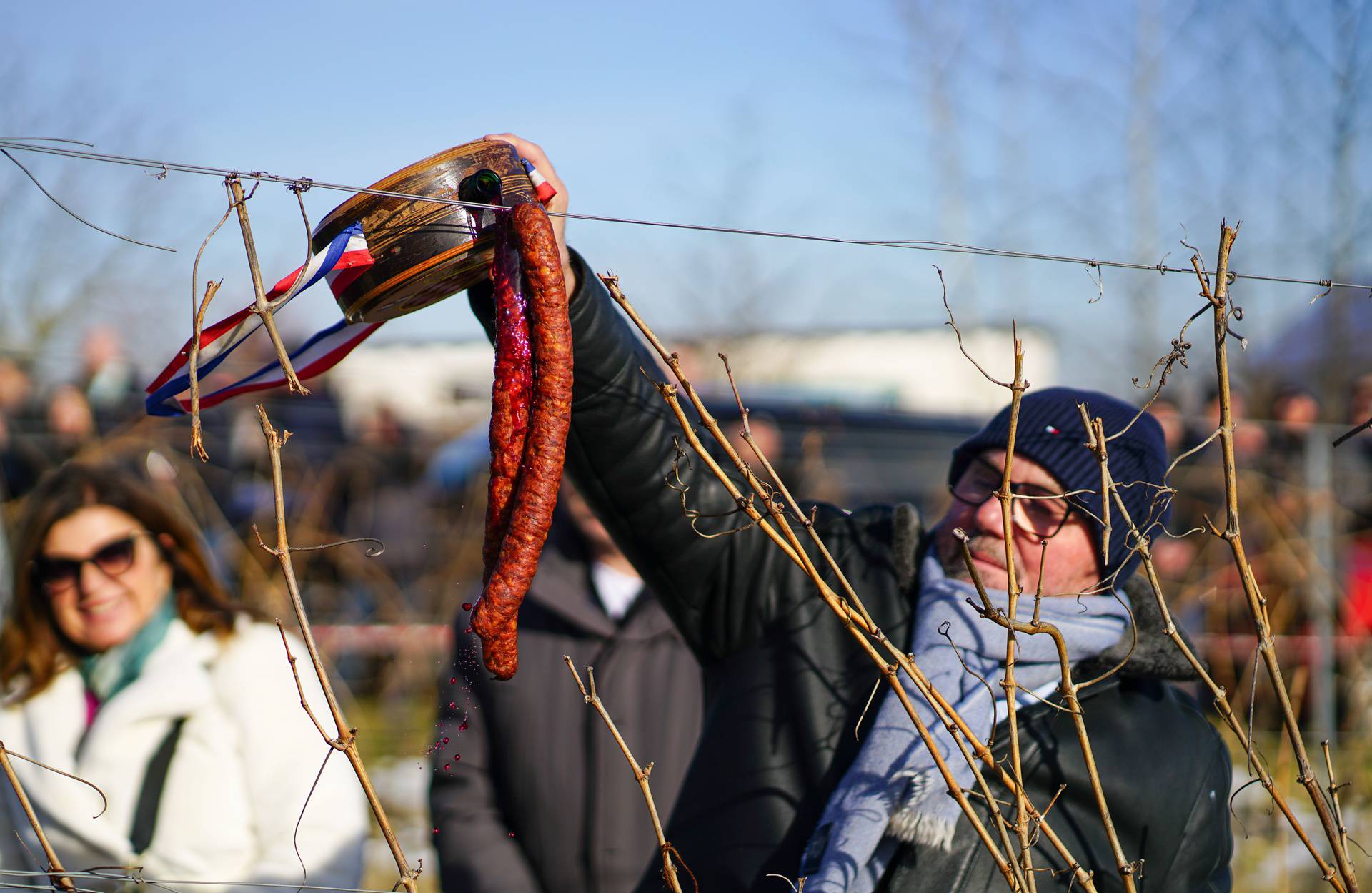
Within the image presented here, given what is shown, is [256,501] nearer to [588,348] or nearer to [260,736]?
[260,736]

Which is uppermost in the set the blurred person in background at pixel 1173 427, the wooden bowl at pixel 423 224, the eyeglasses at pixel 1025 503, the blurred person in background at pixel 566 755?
the wooden bowl at pixel 423 224

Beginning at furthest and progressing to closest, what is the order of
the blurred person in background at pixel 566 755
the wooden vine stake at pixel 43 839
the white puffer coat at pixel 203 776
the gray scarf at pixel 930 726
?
the blurred person in background at pixel 566 755, the white puffer coat at pixel 203 776, the gray scarf at pixel 930 726, the wooden vine stake at pixel 43 839

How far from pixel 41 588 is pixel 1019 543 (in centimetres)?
227

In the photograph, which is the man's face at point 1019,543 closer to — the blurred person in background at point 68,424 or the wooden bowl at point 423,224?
the wooden bowl at point 423,224

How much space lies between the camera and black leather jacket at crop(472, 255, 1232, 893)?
182cm

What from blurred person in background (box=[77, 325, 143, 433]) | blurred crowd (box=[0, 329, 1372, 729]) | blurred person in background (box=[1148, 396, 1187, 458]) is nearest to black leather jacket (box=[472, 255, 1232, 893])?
blurred crowd (box=[0, 329, 1372, 729])

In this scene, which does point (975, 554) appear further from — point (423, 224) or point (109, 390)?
point (109, 390)

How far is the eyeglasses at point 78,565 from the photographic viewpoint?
2766 mm

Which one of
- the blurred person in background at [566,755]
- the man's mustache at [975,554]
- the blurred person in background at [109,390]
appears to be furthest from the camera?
the blurred person in background at [109,390]

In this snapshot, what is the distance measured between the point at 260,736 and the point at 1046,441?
181 centimetres

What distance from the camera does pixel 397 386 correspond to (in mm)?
23859

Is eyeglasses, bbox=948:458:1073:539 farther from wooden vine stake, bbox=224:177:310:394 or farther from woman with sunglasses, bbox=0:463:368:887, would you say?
woman with sunglasses, bbox=0:463:368:887

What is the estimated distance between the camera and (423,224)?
1.47 m

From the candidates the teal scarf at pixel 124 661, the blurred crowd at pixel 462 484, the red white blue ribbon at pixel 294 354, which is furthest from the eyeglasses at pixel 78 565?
the blurred crowd at pixel 462 484
